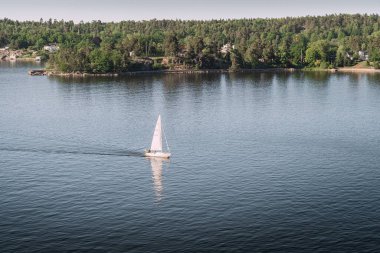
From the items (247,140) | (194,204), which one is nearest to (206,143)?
(247,140)

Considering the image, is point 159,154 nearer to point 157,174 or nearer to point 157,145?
point 157,145

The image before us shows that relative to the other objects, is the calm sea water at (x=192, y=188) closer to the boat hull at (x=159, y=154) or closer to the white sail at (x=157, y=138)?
the boat hull at (x=159, y=154)

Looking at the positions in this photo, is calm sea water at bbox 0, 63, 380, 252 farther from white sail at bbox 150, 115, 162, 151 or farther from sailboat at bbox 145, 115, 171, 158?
white sail at bbox 150, 115, 162, 151

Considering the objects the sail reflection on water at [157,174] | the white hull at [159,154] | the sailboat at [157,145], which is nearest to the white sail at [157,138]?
the sailboat at [157,145]

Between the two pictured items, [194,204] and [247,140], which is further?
[247,140]

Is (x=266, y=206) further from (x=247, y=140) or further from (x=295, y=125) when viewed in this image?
(x=295, y=125)

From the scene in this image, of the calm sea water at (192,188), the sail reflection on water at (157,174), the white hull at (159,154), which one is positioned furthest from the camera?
the white hull at (159,154)

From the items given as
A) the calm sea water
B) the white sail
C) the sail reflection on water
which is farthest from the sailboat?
the calm sea water

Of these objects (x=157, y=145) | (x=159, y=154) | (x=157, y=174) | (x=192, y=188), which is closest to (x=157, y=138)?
(x=157, y=145)
